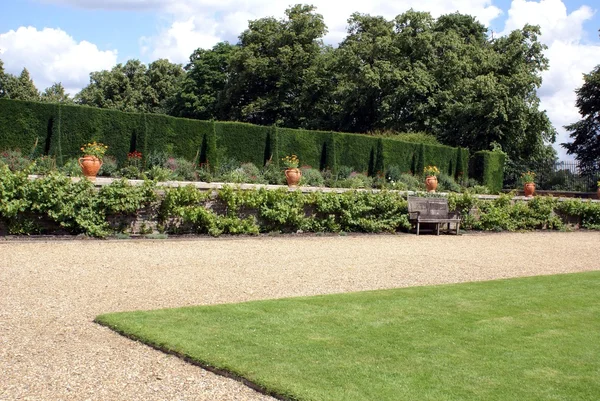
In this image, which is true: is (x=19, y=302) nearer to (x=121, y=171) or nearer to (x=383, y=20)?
(x=121, y=171)

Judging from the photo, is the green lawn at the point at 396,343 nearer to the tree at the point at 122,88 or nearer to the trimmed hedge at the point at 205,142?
the trimmed hedge at the point at 205,142

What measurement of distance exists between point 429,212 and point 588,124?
27.3m

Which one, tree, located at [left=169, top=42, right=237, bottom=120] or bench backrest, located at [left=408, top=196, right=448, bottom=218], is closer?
bench backrest, located at [left=408, top=196, right=448, bottom=218]

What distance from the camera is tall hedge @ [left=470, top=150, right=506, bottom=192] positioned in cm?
2896

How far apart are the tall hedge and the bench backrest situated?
14.3 m

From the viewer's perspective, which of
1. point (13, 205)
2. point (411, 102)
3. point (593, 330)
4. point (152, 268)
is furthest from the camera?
point (411, 102)

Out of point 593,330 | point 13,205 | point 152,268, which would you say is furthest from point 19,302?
point 593,330

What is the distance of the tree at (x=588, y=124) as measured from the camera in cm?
3700

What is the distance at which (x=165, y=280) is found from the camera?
7820mm

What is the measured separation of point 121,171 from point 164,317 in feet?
48.4

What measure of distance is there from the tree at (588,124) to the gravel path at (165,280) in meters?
25.4

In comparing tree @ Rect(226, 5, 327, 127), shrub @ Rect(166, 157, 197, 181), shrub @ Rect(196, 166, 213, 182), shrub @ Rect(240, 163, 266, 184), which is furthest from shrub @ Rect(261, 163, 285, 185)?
tree @ Rect(226, 5, 327, 127)

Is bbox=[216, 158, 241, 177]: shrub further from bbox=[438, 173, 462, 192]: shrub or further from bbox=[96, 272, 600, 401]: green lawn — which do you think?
bbox=[96, 272, 600, 401]: green lawn

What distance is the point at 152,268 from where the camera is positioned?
8547 millimetres
